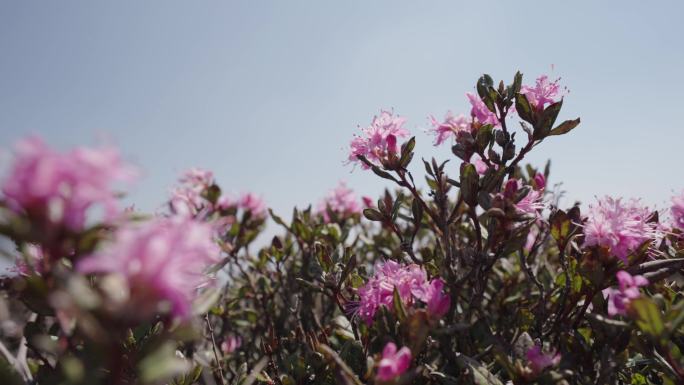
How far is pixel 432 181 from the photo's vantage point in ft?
7.13

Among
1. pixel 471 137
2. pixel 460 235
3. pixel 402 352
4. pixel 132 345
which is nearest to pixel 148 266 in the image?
pixel 402 352

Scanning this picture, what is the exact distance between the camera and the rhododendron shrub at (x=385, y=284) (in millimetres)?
791

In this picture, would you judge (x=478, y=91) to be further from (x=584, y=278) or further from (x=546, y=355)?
(x=546, y=355)

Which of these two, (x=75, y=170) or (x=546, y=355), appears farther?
(x=546, y=355)

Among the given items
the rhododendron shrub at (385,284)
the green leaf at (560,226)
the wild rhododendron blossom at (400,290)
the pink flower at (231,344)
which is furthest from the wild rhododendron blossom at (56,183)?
the pink flower at (231,344)

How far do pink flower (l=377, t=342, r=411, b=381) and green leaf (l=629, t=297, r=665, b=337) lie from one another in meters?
0.61

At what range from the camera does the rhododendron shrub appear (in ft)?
2.59

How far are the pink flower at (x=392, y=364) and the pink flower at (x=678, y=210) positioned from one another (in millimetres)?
1476

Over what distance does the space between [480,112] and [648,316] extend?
1.15 metres

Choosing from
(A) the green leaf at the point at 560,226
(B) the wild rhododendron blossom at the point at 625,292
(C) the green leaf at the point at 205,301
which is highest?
(A) the green leaf at the point at 560,226

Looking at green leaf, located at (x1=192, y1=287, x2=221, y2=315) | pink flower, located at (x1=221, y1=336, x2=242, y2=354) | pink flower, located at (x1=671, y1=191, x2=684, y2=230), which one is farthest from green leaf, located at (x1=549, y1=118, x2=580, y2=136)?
pink flower, located at (x1=221, y1=336, x2=242, y2=354)

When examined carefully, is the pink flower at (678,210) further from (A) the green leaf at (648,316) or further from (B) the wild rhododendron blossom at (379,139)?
(B) the wild rhododendron blossom at (379,139)

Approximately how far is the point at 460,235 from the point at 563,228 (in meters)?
0.97

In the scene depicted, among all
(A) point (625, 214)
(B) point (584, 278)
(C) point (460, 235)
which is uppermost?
(C) point (460, 235)
